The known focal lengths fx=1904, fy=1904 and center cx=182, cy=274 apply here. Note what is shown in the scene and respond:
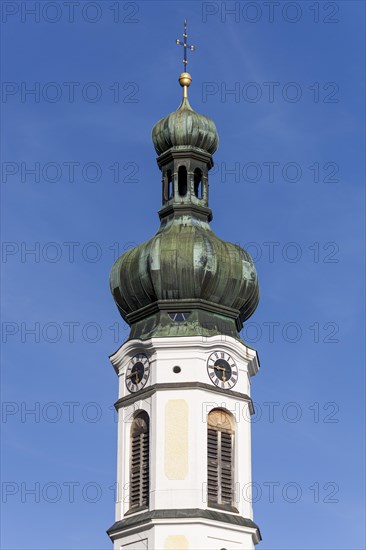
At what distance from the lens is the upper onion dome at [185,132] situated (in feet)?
189

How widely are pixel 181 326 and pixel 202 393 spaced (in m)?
2.28

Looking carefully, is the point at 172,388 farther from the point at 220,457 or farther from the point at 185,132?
the point at 185,132

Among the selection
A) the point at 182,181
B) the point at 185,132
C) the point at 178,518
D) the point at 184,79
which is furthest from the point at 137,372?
the point at 184,79

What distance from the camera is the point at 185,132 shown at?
57.6 metres

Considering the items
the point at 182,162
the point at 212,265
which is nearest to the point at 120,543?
the point at 212,265

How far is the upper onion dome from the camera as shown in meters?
57.6

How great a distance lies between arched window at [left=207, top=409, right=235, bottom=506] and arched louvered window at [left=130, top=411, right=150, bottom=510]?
173cm

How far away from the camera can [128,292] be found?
5553 cm

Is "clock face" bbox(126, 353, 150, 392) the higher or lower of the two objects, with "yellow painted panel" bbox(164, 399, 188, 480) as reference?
higher

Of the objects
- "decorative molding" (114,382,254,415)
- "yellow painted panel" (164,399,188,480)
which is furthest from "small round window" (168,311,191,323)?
"yellow painted panel" (164,399,188,480)

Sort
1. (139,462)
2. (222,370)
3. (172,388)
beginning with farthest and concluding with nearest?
1. (222,370)
2. (172,388)
3. (139,462)

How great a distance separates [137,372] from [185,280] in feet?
9.87

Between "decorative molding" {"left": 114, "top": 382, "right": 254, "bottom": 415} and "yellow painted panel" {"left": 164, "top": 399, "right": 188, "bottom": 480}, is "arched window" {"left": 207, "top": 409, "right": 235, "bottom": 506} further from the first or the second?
"yellow painted panel" {"left": 164, "top": 399, "right": 188, "bottom": 480}

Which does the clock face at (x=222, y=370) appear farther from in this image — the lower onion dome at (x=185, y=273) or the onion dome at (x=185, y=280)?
the lower onion dome at (x=185, y=273)
